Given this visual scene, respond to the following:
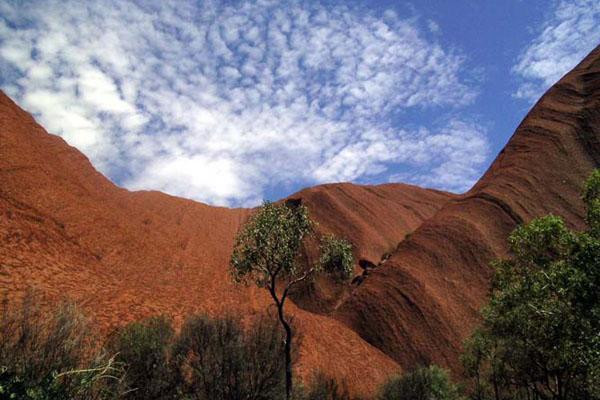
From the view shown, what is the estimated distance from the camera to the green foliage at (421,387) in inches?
1088

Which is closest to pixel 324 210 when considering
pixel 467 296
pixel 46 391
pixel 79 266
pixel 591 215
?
pixel 467 296

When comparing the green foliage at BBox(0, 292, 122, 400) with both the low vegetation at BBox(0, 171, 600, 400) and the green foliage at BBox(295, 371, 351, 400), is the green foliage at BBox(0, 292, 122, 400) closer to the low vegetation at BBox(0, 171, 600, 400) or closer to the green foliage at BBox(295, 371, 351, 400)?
the low vegetation at BBox(0, 171, 600, 400)

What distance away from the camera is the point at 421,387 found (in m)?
28.2

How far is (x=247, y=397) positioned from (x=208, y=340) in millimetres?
3432

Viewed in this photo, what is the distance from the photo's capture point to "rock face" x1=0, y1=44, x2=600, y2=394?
33.1 m

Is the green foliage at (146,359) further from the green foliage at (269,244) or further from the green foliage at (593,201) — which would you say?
the green foliage at (593,201)

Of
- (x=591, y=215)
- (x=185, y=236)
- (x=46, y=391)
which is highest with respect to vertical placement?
(x=185, y=236)

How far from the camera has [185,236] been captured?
6378cm

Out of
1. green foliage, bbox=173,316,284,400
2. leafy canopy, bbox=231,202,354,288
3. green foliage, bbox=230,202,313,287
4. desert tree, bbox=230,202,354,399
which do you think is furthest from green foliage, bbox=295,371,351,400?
green foliage, bbox=230,202,313,287

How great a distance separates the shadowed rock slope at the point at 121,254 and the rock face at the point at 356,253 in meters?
0.16

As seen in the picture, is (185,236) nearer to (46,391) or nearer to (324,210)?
(324,210)

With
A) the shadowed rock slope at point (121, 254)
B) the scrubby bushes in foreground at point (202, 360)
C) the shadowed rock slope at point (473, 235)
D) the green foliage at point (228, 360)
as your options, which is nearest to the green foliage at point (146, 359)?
the scrubby bushes in foreground at point (202, 360)

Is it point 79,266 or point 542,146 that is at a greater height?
point 542,146

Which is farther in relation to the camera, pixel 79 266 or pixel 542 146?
pixel 542 146
